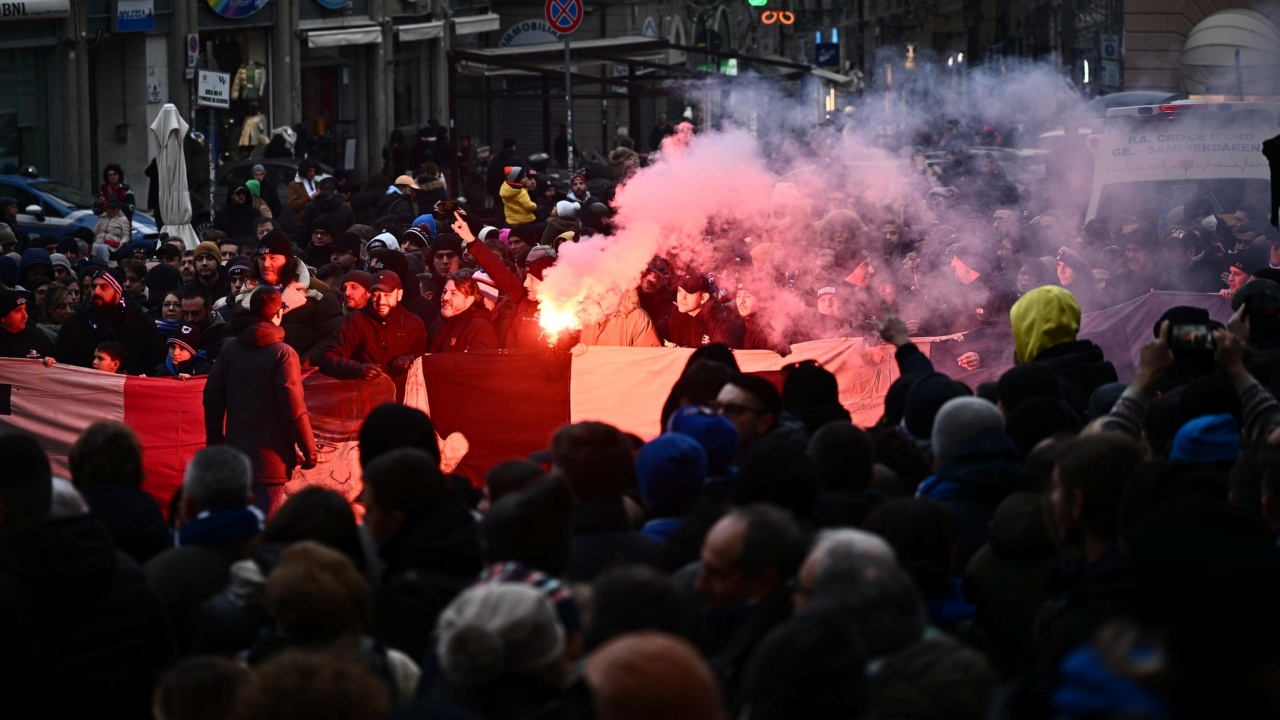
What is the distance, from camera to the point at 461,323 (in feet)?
33.8

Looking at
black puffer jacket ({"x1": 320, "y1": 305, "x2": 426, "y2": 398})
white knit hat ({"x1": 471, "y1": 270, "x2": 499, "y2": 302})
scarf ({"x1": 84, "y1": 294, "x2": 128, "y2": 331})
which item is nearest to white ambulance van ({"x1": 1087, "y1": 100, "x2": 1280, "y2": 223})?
white knit hat ({"x1": 471, "y1": 270, "x2": 499, "y2": 302})

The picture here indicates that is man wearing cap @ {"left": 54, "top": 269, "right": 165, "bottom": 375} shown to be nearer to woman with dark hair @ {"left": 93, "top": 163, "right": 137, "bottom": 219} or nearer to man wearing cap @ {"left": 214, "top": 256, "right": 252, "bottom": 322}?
man wearing cap @ {"left": 214, "top": 256, "right": 252, "bottom": 322}

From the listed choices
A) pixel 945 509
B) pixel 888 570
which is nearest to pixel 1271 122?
pixel 945 509

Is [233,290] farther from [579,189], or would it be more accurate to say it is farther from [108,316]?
[579,189]

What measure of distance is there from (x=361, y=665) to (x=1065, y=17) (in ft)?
178

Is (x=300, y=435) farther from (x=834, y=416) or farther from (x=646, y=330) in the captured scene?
(x=834, y=416)

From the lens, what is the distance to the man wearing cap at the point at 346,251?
42.6 feet

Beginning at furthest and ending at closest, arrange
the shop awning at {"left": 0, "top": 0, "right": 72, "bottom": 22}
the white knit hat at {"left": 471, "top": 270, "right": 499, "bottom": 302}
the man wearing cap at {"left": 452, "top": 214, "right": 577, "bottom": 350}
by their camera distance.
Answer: the shop awning at {"left": 0, "top": 0, "right": 72, "bottom": 22}, the white knit hat at {"left": 471, "top": 270, "right": 499, "bottom": 302}, the man wearing cap at {"left": 452, "top": 214, "right": 577, "bottom": 350}

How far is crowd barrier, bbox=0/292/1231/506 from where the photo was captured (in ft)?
32.4

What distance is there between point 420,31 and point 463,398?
93.3 feet

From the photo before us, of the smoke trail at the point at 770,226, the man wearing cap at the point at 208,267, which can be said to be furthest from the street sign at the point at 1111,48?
the man wearing cap at the point at 208,267

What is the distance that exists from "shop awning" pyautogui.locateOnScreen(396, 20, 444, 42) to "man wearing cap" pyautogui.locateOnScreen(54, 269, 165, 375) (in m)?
26.6

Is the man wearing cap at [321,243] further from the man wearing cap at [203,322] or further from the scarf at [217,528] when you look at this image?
the scarf at [217,528]

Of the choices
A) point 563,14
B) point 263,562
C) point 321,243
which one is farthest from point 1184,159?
point 263,562
